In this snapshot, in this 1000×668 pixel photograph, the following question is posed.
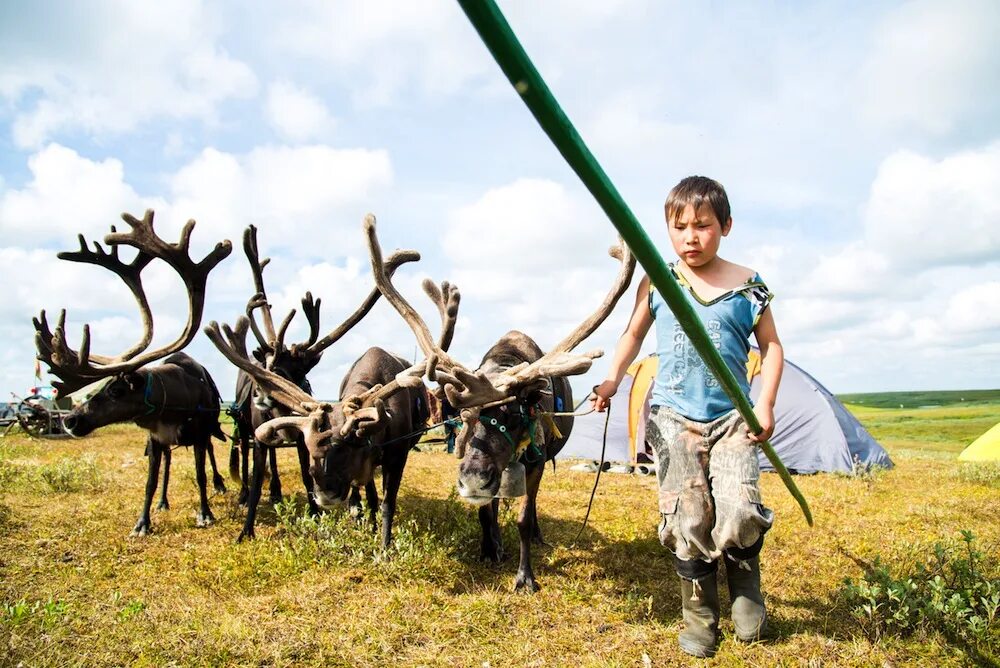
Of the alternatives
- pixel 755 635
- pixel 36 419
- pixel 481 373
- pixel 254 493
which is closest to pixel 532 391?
pixel 481 373

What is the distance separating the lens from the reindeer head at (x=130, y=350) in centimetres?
656

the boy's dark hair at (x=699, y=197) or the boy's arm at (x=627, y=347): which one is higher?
the boy's dark hair at (x=699, y=197)

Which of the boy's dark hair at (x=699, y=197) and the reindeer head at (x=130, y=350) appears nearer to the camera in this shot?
the boy's dark hair at (x=699, y=197)

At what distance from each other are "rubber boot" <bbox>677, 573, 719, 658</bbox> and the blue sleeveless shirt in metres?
0.97

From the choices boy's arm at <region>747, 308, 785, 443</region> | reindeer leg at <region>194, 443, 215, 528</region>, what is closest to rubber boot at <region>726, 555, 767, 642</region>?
boy's arm at <region>747, 308, 785, 443</region>

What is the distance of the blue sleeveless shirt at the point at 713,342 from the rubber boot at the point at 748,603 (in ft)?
2.94

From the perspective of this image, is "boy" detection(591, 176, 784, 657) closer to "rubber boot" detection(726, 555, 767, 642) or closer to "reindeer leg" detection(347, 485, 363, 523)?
"rubber boot" detection(726, 555, 767, 642)

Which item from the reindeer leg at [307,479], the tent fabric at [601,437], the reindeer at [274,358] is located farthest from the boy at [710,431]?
the tent fabric at [601,437]

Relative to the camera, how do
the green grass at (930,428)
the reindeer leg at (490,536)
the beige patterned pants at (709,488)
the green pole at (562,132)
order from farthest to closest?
the green grass at (930,428) < the reindeer leg at (490,536) < the beige patterned pants at (709,488) < the green pole at (562,132)

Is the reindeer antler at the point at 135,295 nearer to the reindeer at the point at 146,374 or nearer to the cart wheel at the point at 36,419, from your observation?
the reindeer at the point at 146,374

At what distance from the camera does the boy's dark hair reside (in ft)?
10.7

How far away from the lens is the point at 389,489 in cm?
584

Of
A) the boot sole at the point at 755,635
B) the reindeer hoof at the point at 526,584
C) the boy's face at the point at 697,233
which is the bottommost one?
the reindeer hoof at the point at 526,584

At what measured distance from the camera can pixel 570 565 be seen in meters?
5.20
